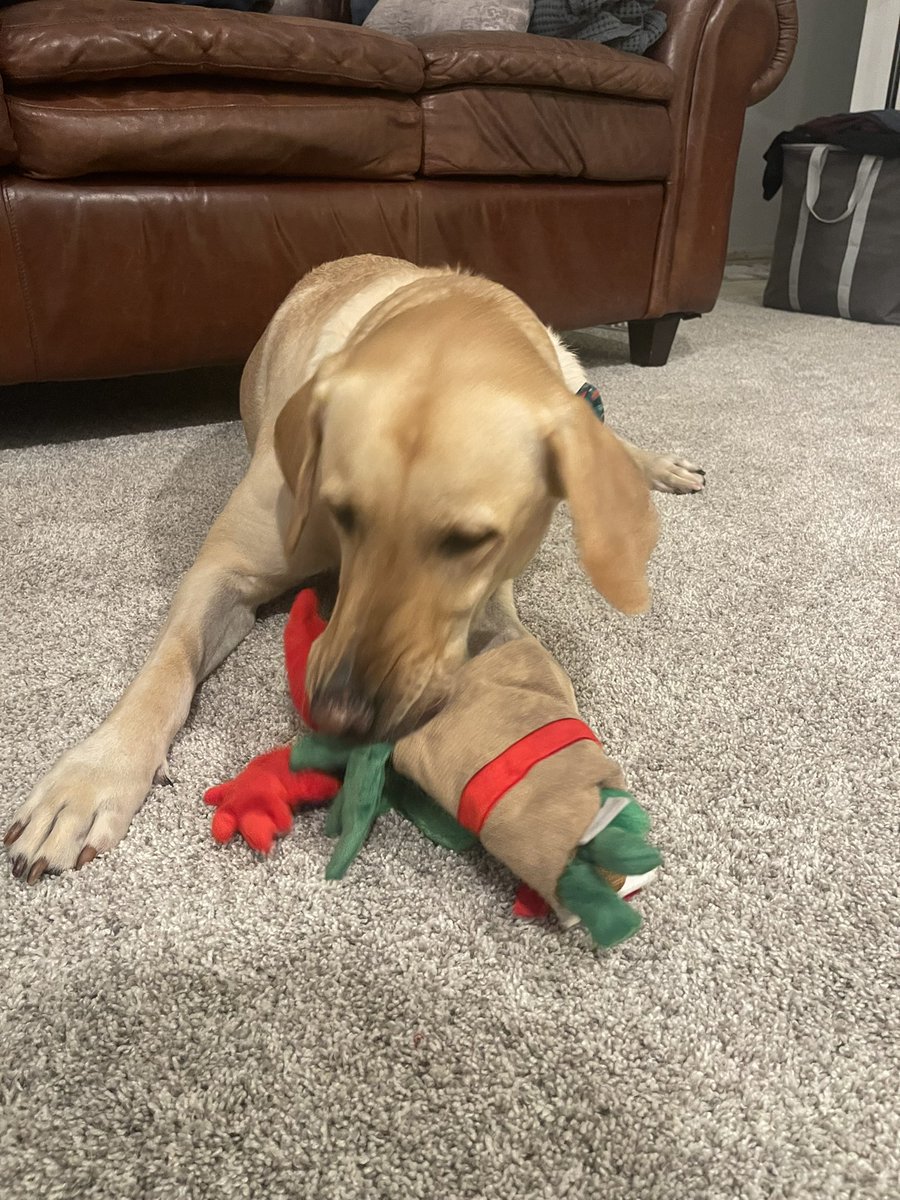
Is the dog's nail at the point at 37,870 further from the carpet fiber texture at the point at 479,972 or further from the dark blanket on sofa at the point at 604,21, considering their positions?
the dark blanket on sofa at the point at 604,21

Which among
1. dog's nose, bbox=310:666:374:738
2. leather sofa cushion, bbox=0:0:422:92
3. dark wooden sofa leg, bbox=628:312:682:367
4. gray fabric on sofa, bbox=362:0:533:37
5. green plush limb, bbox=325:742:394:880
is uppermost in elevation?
gray fabric on sofa, bbox=362:0:533:37

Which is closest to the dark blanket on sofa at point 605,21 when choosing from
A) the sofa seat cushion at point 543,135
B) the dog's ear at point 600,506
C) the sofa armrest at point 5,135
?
the sofa seat cushion at point 543,135

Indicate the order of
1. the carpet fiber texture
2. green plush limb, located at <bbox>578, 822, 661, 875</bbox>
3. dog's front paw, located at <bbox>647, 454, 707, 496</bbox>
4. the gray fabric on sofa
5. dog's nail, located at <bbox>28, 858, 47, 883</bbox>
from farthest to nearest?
the gray fabric on sofa < dog's front paw, located at <bbox>647, 454, 707, 496</bbox> < dog's nail, located at <bbox>28, 858, 47, 883</bbox> < green plush limb, located at <bbox>578, 822, 661, 875</bbox> < the carpet fiber texture

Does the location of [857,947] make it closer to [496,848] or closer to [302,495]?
[496,848]

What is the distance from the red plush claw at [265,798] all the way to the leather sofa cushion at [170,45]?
1.73 m

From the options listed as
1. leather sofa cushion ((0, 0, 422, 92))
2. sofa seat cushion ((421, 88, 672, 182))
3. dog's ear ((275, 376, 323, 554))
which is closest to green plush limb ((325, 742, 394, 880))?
dog's ear ((275, 376, 323, 554))

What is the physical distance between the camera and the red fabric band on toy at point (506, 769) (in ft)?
2.87

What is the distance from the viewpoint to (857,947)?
88cm

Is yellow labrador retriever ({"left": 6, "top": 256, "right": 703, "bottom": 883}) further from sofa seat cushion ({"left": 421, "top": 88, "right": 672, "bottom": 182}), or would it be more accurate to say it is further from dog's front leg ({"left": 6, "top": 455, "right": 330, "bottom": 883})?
sofa seat cushion ({"left": 421, "top": 88, "right": 672, "bottom": 182})

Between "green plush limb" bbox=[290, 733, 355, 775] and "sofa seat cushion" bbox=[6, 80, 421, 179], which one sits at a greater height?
"sofa seat cushion" bbox=[6, 80, 421, 179]

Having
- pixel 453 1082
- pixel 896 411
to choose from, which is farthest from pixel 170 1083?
pixel 896 411

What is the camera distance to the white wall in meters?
5.68

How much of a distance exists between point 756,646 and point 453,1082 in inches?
35.7

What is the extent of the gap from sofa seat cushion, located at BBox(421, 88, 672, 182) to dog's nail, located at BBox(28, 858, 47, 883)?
225 cm
